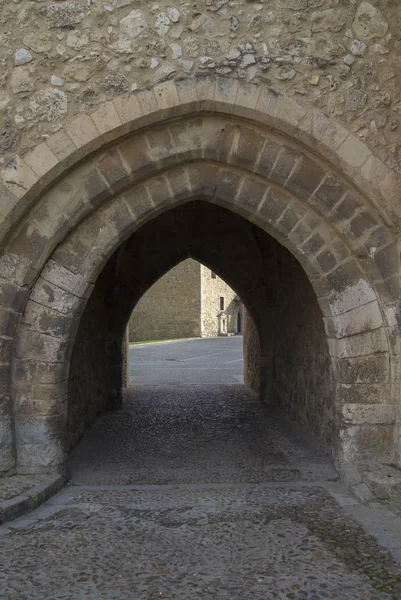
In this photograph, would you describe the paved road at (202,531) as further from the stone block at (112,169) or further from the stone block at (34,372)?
the stone block at (112,169)

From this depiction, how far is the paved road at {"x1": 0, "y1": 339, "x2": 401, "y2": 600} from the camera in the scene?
274cm

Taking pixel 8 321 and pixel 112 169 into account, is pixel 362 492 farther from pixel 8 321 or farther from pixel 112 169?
pixel 112 169

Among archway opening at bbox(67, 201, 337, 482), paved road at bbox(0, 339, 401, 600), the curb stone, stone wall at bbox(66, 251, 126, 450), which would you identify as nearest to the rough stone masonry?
the curb stone

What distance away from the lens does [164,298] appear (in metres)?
28.5

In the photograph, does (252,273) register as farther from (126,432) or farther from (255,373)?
(126,432)

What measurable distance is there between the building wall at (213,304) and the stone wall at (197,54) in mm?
24515

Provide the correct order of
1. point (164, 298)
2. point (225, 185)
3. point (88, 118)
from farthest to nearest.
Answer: point (164, 298) → point (225, 185) → point (88, 118)

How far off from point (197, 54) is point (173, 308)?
81.0 feet

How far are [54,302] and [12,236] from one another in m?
0.53

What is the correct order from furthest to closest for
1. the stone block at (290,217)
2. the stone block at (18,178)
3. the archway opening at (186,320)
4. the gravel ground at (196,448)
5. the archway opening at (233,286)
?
the archway opening at (186,320)
the archway opening at (233,286)
the gravel ground at (196,448)
the stone block at (290,217)
the stone block at (18,178)

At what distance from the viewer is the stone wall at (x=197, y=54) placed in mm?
4129

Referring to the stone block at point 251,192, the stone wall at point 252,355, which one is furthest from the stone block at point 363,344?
the stone wall at point 252,355

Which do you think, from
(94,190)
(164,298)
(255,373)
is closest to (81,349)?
(94,190)

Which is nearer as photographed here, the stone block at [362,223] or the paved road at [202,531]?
the paved road at [202,531]
